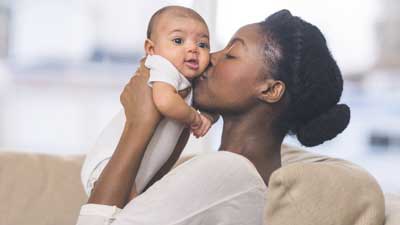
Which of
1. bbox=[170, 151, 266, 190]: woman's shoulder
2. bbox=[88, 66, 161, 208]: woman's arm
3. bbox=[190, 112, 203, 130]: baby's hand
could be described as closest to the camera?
bbox=[170, 151, 266, 190]: woman's shoulder

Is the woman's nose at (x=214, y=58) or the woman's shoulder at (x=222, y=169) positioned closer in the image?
the woman's shoulder at (x=222, y=169)

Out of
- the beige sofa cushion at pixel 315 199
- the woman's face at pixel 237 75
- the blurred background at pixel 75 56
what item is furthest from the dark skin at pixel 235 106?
the blurred background at pixel 75 56

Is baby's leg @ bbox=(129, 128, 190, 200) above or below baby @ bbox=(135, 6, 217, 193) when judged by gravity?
below

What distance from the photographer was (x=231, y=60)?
1.46m

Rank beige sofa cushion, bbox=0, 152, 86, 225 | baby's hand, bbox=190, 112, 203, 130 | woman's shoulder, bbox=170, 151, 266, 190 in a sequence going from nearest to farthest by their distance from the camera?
woman's shoulder, bbox=170, 151, 266, 190 → baby's hand, bbox=190, 112, 203, 130 → beige sofa cushion, bbox=0, 152, 86, 225

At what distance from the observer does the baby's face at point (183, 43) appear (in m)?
1.48

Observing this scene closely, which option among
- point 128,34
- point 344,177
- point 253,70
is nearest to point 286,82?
point 253,70

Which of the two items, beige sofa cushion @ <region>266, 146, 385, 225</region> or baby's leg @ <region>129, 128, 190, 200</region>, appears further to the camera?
baby's leg @ <region>129, 128, 190, 200</region>

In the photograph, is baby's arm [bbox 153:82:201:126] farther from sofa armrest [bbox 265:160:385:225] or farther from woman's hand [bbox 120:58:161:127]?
sofa armrest [bbox 265:160:385:225]

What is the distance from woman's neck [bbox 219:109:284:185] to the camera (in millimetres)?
1481

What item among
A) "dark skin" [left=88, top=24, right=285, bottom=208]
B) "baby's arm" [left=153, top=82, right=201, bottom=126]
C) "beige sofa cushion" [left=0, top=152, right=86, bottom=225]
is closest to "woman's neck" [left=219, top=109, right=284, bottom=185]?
"dark skin" [left=88, top=24, right=285, bottom=208]

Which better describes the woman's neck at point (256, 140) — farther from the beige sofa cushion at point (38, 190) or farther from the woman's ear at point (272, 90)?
the beige sofa cushion at point (38, 190)

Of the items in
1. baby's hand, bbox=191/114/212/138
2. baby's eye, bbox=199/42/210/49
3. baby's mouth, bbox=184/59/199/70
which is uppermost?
baby's eye, bbox=199/42/210/49

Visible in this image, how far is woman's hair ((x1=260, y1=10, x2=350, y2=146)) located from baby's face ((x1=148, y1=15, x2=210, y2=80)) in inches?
5.8
